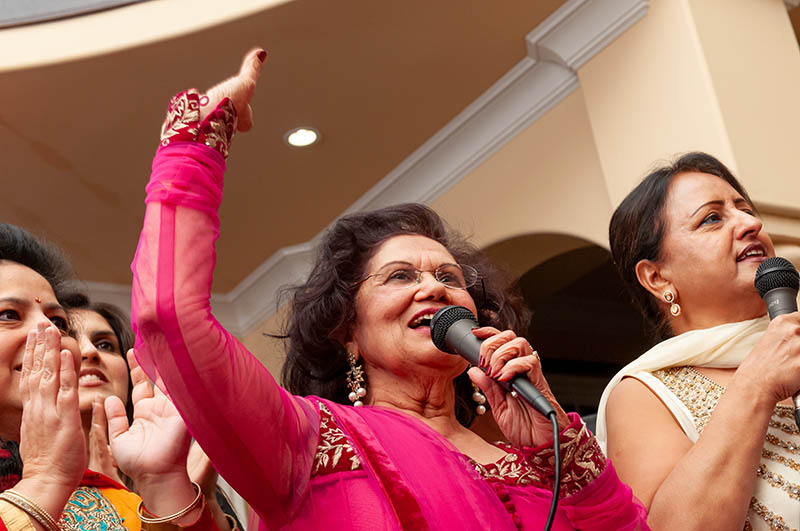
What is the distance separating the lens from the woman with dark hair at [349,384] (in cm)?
164

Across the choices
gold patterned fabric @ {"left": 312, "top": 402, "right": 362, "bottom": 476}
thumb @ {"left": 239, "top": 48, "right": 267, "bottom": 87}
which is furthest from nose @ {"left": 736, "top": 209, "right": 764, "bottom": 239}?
thumb @ {"left": 239, "top": 48, "right": 267, "bottom": 87}

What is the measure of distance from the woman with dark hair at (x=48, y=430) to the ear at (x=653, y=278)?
1.41 m

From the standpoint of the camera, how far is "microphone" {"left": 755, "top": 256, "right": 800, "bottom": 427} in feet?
7.50

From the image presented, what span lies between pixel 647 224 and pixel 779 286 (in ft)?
1.99

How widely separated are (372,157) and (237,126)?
4.72m

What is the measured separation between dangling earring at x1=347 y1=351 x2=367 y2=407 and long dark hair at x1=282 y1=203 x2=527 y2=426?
0.04 metres

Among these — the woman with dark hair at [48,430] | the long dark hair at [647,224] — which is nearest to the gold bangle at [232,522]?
the woman with dark hair at [48,430]

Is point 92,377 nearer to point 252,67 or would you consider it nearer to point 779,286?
point 252,67

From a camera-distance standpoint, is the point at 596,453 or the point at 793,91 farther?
the point at 793,91

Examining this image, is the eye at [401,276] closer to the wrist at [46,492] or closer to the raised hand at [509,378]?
the raised hand at [509,378]

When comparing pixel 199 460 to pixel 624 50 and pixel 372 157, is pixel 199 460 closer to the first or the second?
pixel 624 50

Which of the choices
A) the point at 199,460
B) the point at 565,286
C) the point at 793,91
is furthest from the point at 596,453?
the point at 565,286

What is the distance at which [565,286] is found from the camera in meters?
7.63

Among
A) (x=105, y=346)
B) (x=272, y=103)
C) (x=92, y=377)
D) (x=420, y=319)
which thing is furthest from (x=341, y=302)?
(x=272, y=103)
